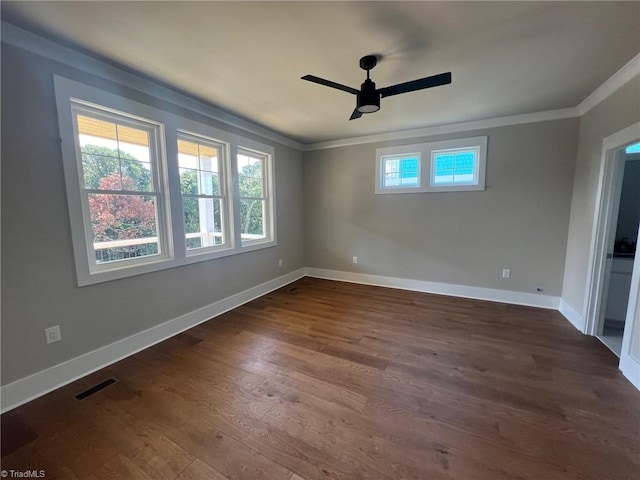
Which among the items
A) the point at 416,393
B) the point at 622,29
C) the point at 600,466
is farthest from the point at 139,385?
the point at 622,29

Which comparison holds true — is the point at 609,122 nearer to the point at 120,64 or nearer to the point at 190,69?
the point at 190,69

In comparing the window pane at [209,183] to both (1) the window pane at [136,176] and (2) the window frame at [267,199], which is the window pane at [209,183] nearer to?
(1) the window pane at [136,176]

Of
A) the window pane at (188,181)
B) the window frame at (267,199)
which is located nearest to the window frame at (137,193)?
the window pane at (188,181)

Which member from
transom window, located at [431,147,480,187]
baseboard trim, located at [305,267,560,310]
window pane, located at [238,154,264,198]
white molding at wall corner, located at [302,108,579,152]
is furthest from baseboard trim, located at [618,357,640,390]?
window pane, located at [238,154,264,198]

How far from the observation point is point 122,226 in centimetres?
243

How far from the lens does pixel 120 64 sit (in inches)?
85.7

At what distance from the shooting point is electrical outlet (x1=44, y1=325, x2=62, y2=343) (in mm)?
1949

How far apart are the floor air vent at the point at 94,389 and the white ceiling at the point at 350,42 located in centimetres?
256

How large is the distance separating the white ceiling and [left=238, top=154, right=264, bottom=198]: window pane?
105cm

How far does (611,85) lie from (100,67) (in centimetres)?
455

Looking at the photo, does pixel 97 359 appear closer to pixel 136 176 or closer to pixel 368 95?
pixel 136 176

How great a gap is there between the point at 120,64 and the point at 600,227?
472 cm

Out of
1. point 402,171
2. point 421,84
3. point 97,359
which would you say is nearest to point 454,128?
point 402,171

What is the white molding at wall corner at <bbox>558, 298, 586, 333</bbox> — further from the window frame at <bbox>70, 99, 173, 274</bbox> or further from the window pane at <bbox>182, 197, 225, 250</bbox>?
the window frame at <bbox>70, 99, 173, 274</bbox>
